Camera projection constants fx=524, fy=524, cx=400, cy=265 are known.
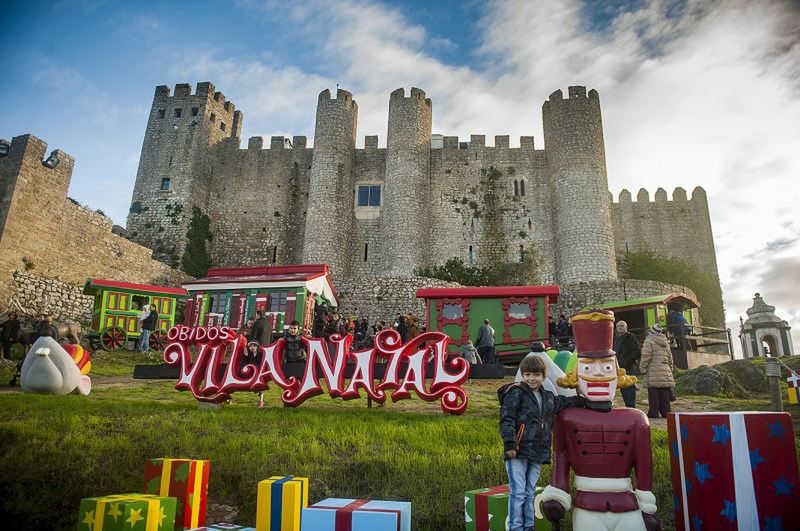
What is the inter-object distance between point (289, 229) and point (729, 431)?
3143cm

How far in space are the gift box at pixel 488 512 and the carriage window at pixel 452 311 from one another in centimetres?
1308

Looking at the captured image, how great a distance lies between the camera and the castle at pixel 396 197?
2939cm

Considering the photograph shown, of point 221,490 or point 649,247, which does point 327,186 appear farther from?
point 221,490

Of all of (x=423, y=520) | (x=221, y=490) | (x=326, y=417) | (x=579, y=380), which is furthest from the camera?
(x=326, y=417)

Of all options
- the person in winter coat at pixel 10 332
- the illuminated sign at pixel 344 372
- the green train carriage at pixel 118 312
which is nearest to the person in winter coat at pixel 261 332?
the illuminated sign at pixel 344 372

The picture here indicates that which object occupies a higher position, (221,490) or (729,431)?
(729,431)

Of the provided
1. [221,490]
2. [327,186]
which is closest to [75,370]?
[221,490]

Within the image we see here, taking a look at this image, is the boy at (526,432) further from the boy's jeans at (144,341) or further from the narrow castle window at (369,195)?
the narrow castle window at (369,195)

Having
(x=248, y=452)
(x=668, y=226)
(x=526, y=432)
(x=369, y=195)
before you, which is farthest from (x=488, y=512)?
(x=668, y=226)

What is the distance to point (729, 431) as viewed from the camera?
3.44m

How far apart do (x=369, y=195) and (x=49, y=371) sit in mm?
25260

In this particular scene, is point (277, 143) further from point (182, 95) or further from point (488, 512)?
point (488, 512)

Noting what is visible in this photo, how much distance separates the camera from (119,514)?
11.4 feet

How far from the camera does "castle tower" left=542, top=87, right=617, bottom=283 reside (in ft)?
90.8
